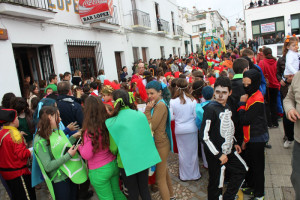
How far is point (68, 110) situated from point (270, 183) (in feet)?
11.0

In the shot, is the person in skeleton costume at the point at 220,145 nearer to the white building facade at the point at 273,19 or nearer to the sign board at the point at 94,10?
the sign board at the point at 94,10

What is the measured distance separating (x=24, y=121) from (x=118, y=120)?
2.16 metres

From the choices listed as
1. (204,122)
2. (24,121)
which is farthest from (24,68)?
(204,122)

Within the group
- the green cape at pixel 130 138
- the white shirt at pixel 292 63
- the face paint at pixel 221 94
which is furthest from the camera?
the white shirt at pixel 292 63

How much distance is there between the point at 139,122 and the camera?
246cm

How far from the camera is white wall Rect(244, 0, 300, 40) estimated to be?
25.3 m

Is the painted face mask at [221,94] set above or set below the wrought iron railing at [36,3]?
→ below

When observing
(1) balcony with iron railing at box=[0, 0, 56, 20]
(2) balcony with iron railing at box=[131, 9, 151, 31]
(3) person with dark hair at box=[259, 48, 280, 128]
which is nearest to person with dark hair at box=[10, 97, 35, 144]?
(1) balcony with iron railing at box=[0, 0, 56, 20]

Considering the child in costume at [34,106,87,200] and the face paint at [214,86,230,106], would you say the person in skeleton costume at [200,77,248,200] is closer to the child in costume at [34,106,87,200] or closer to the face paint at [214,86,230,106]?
the face paint at [214,86,230,106]

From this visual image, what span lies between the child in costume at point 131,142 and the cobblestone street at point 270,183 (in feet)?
3.72

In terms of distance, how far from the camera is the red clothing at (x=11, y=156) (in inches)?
110

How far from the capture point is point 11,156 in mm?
2861

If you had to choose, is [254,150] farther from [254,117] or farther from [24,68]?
[24,68]

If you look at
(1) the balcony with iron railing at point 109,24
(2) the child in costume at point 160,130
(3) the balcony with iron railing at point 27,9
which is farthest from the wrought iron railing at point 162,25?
(2) the child in costume at point 160,130
